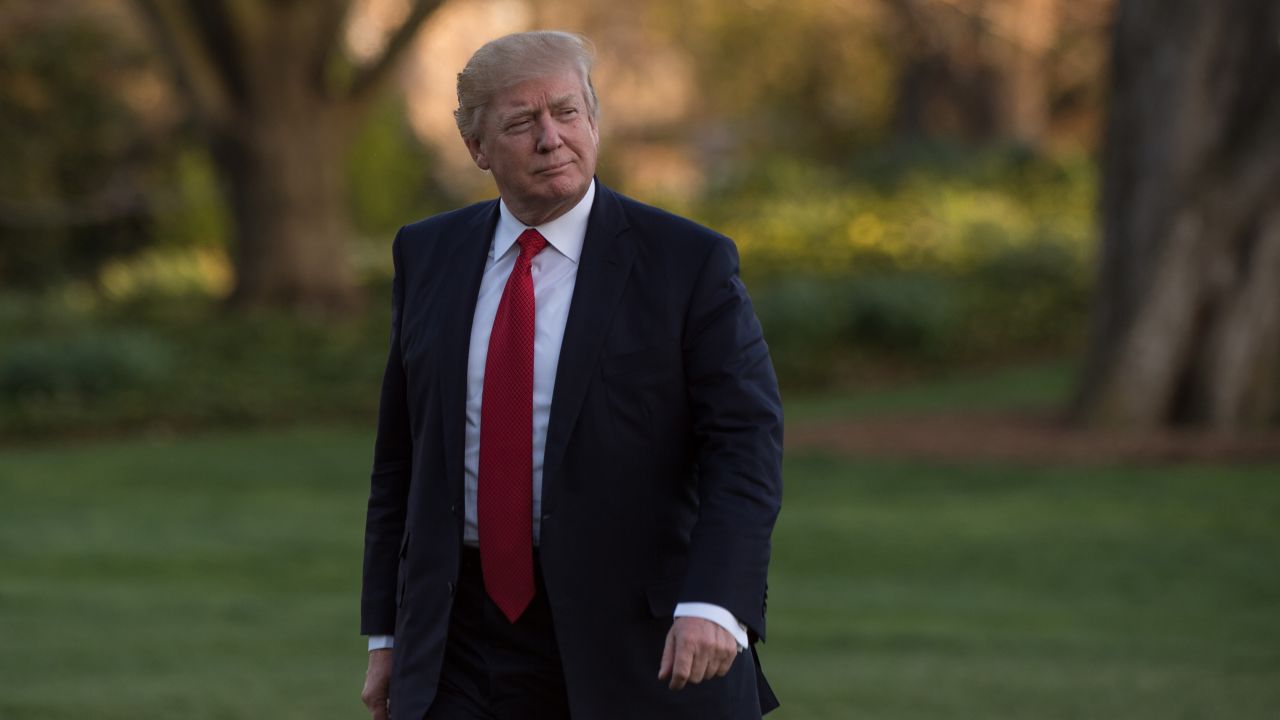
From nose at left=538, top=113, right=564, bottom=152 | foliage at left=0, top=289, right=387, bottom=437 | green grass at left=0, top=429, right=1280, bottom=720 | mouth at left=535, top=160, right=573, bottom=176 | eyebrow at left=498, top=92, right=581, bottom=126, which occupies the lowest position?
green grass at left=0, top=429, right=1280, bottom=720

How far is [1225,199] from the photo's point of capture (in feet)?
42.6

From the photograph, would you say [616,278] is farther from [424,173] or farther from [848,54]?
[848,54]

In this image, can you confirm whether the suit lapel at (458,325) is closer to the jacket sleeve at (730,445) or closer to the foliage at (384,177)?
the jacket sleeve at (730,445)

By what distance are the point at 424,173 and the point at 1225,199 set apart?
733 inches

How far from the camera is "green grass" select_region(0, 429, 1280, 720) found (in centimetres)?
706

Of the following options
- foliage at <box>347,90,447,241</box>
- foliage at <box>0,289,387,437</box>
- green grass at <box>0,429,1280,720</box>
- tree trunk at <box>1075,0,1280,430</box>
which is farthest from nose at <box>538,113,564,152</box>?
foliage at <box>347,90,447,241</box>

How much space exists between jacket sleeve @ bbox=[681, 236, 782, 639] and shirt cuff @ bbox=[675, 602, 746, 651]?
1 cm

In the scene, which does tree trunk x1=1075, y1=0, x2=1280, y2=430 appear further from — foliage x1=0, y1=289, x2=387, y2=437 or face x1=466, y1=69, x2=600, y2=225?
face x1=466, y1=69, x2=600, y2=225

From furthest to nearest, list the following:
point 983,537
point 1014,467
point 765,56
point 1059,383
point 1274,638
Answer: point 765,56 < point 1059,383 < point 1014,467 < point 983,537 < point 1274,638

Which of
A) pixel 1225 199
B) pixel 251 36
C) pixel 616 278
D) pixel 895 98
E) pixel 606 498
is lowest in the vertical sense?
pixel 606 498

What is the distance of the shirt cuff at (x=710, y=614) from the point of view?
3016 millimetres

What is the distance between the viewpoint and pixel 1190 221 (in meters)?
13.0

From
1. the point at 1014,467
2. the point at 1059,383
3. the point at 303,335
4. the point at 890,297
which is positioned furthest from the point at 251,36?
the point at 1014,467

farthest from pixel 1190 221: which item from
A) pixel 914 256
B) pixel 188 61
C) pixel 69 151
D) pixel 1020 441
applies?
pixel 69 151
